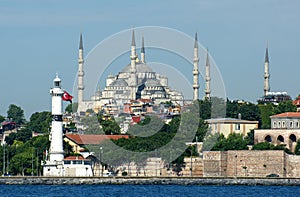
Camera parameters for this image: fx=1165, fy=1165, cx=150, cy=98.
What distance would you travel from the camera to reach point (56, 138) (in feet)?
259

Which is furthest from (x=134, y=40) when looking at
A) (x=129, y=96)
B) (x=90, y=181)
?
(x=90, y=181)

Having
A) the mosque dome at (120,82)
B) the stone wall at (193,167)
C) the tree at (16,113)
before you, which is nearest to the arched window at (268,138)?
the stone wall at (193,167)

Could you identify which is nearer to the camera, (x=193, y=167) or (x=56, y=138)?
(x=56, y=138)

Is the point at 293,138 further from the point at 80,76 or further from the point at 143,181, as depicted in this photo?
the point at 80,76

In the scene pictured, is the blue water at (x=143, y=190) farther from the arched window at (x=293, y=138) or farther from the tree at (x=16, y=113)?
the tree at (x=16, y=113)

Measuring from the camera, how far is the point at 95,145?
89562 mm

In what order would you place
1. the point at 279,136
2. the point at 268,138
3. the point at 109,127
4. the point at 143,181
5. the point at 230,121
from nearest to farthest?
the point at 143,181, the point at 279,136, the point at 268,138, the point at 230,121, the point at 109,127

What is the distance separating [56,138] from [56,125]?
36.3 inches

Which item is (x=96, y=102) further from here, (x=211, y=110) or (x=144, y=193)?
(x=144, y=193)

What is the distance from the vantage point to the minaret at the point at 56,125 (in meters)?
78.4

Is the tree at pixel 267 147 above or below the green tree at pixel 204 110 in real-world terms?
below

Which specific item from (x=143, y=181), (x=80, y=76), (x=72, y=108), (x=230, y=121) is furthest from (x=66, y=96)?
(x=72, y=108)

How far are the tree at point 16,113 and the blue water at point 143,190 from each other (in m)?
62.0

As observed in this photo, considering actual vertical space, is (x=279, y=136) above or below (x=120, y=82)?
below
